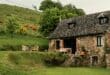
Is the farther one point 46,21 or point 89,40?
point 46,21

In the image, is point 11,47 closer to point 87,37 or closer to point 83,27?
point 83,27

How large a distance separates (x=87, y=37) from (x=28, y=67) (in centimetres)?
1450

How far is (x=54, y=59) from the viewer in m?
48.4

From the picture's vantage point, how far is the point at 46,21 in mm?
74000

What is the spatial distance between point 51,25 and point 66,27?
14379 millimetres

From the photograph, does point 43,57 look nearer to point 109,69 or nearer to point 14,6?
point 109,69

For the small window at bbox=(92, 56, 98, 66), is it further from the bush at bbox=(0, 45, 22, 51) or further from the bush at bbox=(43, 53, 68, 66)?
the bush at bbox=(0, 45, 22, 51)

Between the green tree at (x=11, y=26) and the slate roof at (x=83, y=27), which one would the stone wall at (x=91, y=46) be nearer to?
the slate roof at (x=83, y=27)

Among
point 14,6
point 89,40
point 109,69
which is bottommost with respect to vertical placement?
point 109,69

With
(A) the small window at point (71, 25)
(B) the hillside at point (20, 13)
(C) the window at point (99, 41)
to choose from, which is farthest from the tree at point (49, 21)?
(B) the hillside at point (20, 13)

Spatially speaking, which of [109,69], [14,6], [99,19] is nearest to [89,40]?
[99,19]

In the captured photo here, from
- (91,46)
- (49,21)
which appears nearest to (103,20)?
(91,46)

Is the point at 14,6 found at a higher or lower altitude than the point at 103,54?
higher

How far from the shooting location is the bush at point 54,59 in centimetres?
4753
